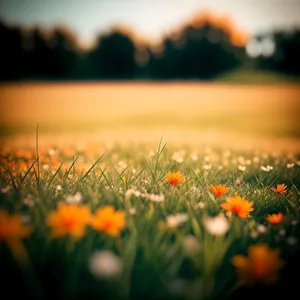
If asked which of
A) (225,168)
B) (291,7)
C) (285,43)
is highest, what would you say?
(285,43)

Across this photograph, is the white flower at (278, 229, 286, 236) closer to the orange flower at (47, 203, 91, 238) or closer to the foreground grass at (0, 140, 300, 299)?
Result: the foreground grass at (0, 140, 300, 299)

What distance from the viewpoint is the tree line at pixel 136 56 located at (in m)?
37.1

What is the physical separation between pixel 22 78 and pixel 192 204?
42720 mm

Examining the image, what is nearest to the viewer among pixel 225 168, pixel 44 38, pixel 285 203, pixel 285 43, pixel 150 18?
pixel 285 203

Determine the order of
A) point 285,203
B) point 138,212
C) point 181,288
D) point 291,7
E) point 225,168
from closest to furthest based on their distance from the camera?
point 181,288 < point 138,212 < point 285,203 < point 225,168 < point 291,7

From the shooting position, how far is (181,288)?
91cm

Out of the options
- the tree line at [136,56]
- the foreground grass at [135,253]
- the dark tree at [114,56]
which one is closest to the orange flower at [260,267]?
the foreground grass at [135,253]

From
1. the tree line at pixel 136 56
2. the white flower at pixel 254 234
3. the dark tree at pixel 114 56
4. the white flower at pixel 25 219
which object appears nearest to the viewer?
the white flower at pixel 25 219

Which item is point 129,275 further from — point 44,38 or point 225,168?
point 44,38

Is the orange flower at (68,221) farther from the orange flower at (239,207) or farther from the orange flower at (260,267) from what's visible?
the orange flower at (239,207)

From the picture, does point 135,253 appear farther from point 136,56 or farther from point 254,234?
point 136,56

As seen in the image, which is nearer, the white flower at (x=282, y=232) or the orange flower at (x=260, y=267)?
the orange flower at (x=260, y=267)

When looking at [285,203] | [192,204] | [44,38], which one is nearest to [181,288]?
[192,204]

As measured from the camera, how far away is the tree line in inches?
1460
